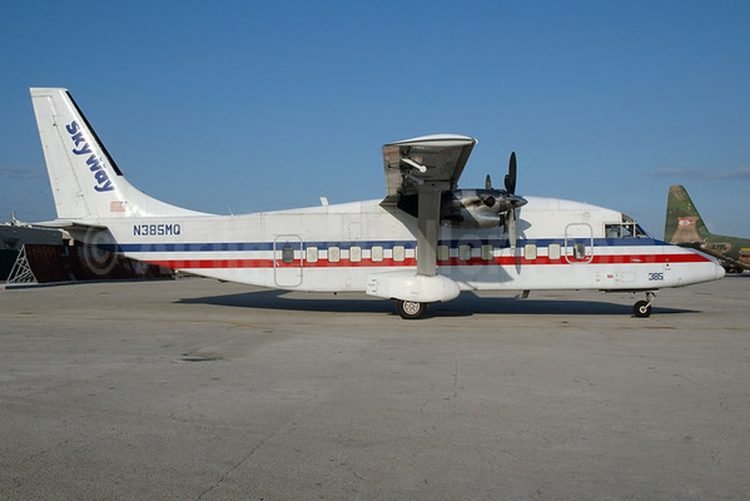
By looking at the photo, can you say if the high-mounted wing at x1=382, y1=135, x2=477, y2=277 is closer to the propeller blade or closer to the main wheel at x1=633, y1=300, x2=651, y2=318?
the propeller blade

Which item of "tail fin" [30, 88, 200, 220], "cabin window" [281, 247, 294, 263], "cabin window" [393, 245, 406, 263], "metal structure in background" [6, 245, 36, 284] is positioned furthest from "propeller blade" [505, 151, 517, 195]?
"metal structure in background" [6, 245, 36, 284]

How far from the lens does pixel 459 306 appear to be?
2041 centimetres

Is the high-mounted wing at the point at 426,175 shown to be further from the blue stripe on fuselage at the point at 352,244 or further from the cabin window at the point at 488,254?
the cabin window at the point at 488,254

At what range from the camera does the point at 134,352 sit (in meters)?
10.8

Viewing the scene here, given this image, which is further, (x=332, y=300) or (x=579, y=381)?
(x=332, y=300)

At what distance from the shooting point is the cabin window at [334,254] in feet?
58.3

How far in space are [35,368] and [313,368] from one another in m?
4.30

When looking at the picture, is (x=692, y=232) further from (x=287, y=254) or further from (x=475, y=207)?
(x=287, y=254)

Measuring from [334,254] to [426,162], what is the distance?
16.2 ft

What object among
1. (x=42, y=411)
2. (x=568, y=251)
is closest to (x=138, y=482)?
(x=42, y=411)

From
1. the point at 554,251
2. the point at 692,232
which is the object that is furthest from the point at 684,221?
the point at 554,251

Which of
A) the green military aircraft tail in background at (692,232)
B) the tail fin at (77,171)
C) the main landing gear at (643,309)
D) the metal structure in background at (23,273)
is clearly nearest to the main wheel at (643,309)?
the main landing gear at (643,309)

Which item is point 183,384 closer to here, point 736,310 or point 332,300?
point 332,300

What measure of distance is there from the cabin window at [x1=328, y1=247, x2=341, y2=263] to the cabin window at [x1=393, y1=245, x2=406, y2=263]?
5.53 ft
